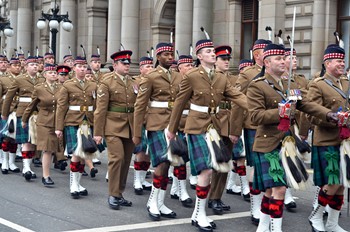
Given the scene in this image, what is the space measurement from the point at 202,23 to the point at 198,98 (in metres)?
15.7

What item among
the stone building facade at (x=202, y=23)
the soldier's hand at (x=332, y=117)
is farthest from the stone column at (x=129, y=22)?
the soldier's hand at (x=332, y=117)

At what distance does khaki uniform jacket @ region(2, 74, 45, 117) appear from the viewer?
1259 cm

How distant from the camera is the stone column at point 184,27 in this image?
2431 cm

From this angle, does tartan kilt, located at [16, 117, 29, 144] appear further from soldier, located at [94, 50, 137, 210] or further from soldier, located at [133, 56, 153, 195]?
soldier, located at [94, 50, 137, 210]

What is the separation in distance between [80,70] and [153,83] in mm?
2312

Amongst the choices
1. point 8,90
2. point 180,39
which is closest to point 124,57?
point 8,90

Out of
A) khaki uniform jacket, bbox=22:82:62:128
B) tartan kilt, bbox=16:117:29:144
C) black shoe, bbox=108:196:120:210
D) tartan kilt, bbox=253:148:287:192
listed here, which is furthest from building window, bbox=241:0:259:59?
tartan kilt, bbox=253:148:287:192

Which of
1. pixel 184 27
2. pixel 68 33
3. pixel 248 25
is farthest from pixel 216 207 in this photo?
pixel 68 33

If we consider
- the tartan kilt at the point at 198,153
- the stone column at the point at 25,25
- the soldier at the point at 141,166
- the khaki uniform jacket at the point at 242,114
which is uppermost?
the stone column at the point at 25,25

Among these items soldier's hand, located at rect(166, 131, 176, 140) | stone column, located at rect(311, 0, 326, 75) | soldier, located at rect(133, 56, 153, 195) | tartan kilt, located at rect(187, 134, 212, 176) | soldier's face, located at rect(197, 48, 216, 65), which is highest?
stone column, located at rect(311, 0, 326, 75)

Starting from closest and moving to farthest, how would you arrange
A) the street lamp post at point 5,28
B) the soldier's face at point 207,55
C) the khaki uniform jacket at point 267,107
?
the khaki uniform jacket at point 267,107
the soldier's face at point 207,55
the street lamp post at point 5,28

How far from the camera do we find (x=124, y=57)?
9758 mm

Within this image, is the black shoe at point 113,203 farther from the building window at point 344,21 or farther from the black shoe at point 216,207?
the building window at point 344,21

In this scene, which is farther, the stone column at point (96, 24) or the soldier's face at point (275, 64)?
the stone column at point (96, 24)
